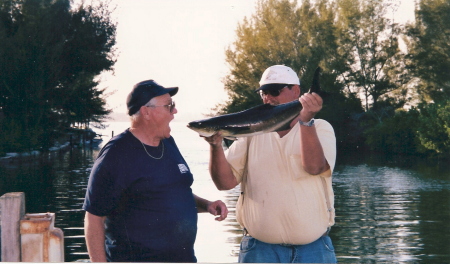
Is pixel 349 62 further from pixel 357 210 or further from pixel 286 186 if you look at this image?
pixel 286 186

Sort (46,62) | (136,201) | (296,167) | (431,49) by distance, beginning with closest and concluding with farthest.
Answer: (136,201)
(296,167)
(46,62)
(431,49)

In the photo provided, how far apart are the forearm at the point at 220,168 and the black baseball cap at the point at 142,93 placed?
41 centimetres

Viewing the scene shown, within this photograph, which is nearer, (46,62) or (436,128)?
(436,128)

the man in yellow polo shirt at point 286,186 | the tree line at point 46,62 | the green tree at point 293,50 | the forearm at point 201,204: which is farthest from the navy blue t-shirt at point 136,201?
the green tree at point 293,50

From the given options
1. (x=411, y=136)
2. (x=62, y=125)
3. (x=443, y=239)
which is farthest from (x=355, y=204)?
(x=62, y=125)

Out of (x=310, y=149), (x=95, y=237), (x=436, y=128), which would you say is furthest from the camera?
(x=436, y=128)

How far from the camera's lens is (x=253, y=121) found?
11.8ft

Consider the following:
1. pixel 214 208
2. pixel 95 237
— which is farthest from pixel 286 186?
pixel 95 237

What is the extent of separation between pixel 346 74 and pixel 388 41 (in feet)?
11.2

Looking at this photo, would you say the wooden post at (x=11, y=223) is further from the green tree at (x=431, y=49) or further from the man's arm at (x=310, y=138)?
the green tree at (x=431, y=49)

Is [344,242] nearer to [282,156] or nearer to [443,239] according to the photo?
[443,239]

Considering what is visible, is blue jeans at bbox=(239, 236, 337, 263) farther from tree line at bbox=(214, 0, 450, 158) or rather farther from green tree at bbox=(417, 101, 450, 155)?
tree line at bbox=(214, 0, 450, 158)

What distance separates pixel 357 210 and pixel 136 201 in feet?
45.1

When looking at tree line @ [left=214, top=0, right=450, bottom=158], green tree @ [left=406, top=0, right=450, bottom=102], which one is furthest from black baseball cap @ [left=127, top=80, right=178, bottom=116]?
Answer: tree line @ [left=214, top=0, right=450, bottom=158]
